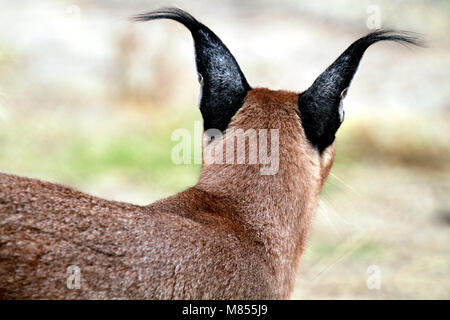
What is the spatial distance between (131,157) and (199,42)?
22.2ft

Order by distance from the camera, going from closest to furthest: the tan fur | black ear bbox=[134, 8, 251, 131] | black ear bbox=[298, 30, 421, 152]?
the tan fur → black ear bbox=[298, 30, 421, 152] → black ear bbox=[134, 8, 251, 131]

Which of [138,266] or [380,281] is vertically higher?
[380,281]

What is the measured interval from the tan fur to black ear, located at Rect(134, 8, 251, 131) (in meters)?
0.08

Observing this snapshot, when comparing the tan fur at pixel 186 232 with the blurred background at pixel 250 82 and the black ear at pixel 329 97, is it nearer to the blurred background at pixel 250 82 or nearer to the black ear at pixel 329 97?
the black ear at pixel 329 97

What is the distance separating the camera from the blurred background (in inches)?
386

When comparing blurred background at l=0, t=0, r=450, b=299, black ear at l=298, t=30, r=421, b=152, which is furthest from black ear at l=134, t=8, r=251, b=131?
blurred background at l=0, t=0, r=450, b=299

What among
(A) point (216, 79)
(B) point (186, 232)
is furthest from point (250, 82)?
(B) point (186, 232)

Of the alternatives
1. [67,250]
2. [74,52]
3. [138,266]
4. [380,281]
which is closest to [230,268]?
[138,266]

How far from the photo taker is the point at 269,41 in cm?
1309

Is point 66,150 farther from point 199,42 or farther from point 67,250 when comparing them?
point 67,250

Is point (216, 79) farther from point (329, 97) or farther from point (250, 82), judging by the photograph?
point (250, 82)

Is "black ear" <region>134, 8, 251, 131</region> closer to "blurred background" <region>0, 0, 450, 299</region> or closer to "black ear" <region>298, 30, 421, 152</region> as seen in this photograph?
"black ear" <region>298, 30, 421, 152</region>

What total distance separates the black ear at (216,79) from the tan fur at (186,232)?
8 cm
